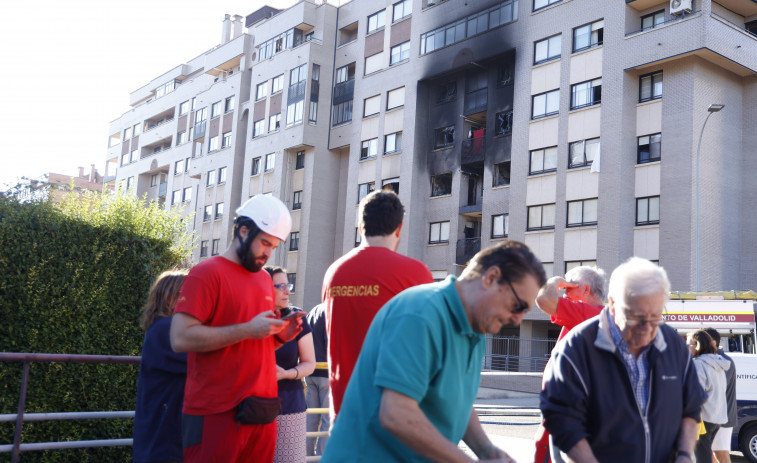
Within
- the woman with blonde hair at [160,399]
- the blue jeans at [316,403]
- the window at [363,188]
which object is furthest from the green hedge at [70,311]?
the window at [363,188]

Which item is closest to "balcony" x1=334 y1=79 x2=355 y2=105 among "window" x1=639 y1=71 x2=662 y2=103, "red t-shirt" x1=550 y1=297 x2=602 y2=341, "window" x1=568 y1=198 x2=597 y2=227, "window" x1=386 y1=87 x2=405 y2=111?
"window" x1=386 y1=87 x2=405 y2=111

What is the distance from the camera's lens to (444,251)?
41094mm

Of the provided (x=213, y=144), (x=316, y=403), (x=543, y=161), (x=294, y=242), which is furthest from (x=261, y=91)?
(x=316, y=403)

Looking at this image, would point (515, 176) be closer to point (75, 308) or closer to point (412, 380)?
point (75, 308)

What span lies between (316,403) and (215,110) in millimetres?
54004

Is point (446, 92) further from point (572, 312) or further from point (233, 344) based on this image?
point (233, 344)

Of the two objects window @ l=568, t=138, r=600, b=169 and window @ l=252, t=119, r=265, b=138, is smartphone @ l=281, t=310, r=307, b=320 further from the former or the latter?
window @ l=252, t=119, r=265, b=138

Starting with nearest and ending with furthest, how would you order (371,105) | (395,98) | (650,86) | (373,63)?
(650,86) → (395,98) → (371,105) → (373,63)

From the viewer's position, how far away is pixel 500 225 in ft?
124

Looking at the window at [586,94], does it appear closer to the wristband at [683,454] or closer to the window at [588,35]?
the window at [588,35]

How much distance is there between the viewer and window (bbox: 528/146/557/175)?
35.6 metres

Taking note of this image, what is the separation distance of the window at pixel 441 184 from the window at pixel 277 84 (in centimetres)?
1469

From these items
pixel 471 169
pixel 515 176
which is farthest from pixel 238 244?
pixel 471 169

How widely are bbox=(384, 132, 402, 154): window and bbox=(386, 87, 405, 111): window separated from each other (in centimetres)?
166
